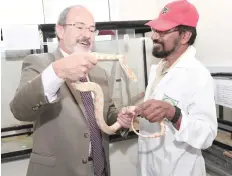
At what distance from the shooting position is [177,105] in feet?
4.02

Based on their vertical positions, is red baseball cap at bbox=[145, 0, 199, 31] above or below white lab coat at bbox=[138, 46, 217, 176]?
above

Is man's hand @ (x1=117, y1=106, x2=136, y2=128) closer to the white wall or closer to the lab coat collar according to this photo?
the lab coat collar

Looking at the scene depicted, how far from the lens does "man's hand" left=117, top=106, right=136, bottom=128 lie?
1.13m

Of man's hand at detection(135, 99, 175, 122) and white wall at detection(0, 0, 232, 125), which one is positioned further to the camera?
white wall at detection(0, 0, 232, 125)

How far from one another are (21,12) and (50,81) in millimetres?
1358

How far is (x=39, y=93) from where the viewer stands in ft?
2.69

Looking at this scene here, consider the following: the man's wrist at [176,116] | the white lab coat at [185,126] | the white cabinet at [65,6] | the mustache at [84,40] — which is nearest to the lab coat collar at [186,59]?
the white lab coat at [185,126]

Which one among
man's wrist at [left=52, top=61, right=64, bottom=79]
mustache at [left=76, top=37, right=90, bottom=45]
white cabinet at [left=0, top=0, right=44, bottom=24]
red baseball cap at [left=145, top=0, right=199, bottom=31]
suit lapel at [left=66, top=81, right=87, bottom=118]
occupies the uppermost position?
white cabinet at [left=0, top=0, right=44, bottom=24]

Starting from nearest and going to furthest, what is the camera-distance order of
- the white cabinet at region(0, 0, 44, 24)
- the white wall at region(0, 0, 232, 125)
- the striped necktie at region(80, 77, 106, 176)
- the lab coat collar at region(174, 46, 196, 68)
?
the striped necktie at region(80, 77, 106, 176), the lab coat collar at region(174, 46, 196, 68), the white wall at region(0, 0, 232, 125), the white cabinet at region(0, 0, 44, 24)

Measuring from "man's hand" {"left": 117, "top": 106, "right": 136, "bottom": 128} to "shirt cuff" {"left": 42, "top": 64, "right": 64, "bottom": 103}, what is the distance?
40 centimetres

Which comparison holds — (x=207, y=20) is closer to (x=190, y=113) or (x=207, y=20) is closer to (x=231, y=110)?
(x=231, y=110)

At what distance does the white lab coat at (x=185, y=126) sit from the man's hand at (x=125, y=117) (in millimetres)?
203

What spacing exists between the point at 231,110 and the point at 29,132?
53.6 inches

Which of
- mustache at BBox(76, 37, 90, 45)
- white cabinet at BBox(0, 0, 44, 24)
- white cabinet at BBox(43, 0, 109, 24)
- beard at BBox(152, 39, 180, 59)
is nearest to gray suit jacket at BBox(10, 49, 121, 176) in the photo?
mustache at BBox(76, 37, 90, 45)
